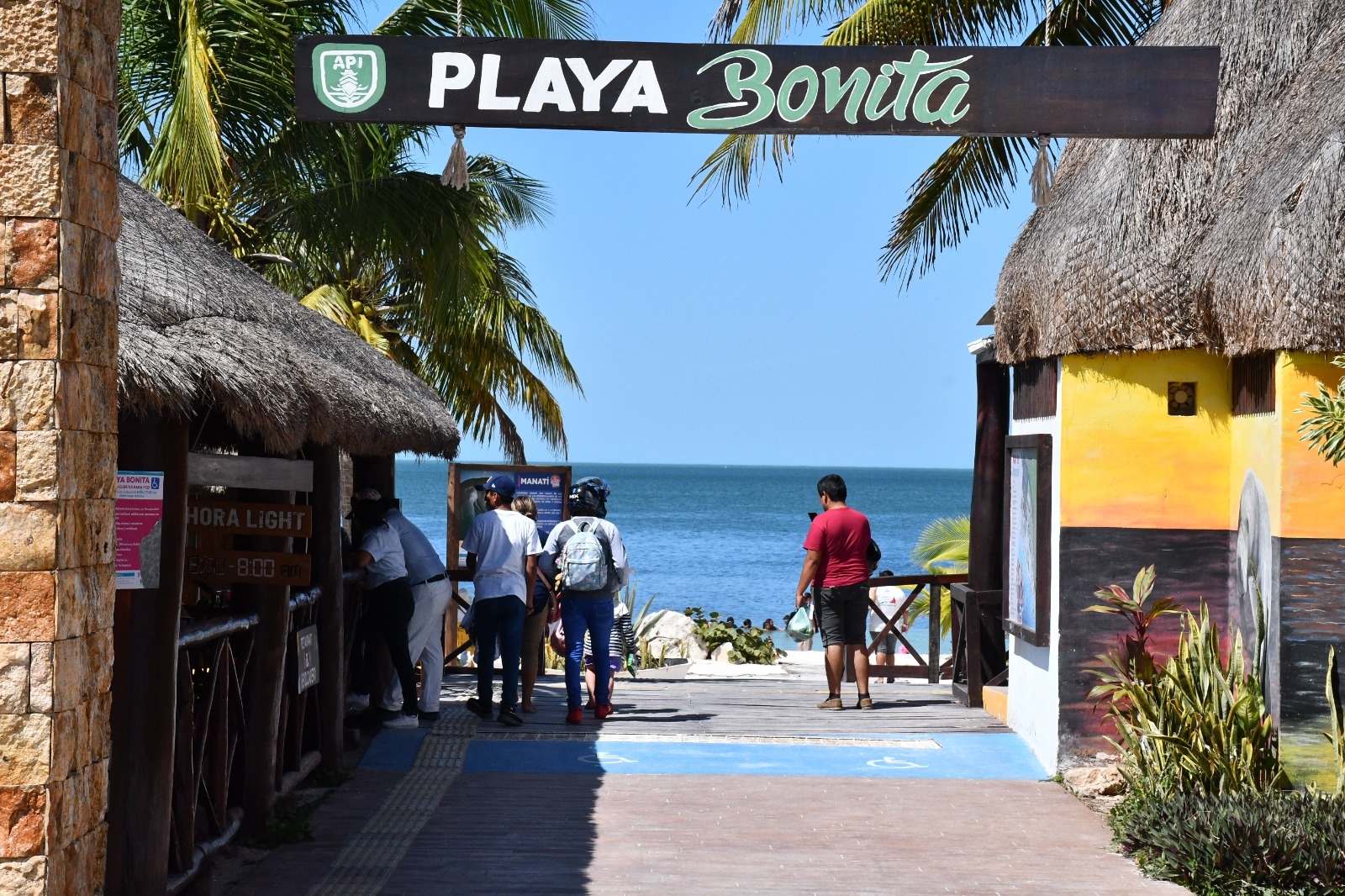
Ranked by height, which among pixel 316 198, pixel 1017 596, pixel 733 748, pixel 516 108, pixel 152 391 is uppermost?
pixel 316 198

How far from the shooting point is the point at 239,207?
47.1 ft

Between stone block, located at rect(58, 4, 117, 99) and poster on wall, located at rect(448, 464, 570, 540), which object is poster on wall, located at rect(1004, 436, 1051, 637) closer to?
poster on wall, located at rect(448, 464, 570, 540)

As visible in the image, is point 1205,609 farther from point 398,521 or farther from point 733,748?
point 398,521

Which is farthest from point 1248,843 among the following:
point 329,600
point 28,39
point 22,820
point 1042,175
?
point 28,39

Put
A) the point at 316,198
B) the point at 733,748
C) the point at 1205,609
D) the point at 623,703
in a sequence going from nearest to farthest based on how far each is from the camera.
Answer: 1. the point at 1205,609
2. the point at 733,748
3. the point at 623,703
4. the point at 316,198

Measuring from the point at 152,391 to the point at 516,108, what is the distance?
6.37ft

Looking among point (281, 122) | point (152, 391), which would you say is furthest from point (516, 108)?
point (281, 122)

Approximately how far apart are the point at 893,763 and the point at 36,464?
6693 mm

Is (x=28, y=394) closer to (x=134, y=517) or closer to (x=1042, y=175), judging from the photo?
(x=134, y=517)

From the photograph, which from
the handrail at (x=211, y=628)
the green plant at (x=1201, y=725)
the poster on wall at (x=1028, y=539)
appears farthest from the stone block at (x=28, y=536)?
the poster on wall at (x=1028, y=539)

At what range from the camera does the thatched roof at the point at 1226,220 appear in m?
6.93

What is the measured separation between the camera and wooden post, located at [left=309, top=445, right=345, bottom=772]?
8633mm

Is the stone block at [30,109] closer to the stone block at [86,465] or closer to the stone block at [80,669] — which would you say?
the stone block at [86,465]

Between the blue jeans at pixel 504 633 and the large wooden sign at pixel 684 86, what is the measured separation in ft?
16.0
